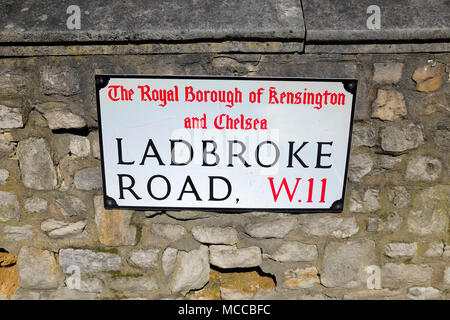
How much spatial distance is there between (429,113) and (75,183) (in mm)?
1642

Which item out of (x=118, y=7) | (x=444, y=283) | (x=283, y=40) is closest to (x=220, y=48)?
(x=283, y=40)

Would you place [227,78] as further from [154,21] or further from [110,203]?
[110,203]

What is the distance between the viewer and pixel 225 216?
1988 mm

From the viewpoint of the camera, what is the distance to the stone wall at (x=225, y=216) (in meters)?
1.76

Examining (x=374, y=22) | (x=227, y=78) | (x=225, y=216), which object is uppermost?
(x=374, y=22)

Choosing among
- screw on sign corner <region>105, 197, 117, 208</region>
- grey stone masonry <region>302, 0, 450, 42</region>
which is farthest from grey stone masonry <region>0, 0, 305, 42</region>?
screw on sign corner <region>105, 197, 117, 208</region>

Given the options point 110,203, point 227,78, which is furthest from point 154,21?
point 110,203

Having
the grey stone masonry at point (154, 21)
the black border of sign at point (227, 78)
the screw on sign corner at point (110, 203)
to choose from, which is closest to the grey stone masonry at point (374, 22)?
the grey stone masonry at point (154, 21)

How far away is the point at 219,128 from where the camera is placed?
1.83 meters

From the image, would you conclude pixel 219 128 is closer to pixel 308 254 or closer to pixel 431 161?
pixel 308 254

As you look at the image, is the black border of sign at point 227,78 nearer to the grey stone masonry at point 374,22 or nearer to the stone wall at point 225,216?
the stone wall at point 225,216

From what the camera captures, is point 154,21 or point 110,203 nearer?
point 154,21

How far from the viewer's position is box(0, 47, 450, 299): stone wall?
176 centimetres

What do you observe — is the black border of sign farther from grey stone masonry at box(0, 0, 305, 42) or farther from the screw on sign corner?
grey stone masonry at box(0, 0, 305, 42)
